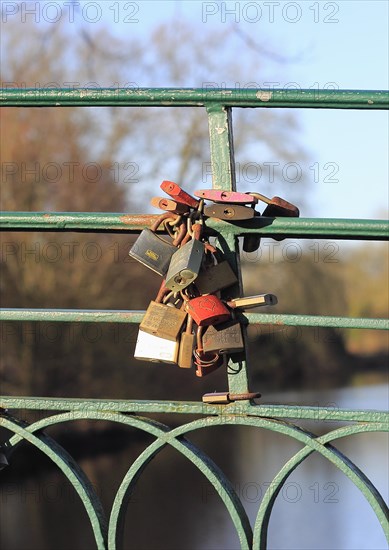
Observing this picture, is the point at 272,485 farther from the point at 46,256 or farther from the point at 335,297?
A: the point at 335,297

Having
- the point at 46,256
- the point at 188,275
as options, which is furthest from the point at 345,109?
the point at 46,256

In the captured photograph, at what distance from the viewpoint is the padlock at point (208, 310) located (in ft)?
4.13

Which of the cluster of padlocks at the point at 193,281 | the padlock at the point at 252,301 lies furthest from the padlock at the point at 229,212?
the padlock at the point at 252,301

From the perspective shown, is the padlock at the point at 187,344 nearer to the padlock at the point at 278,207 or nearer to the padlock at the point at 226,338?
the padlock at the point at 226,338

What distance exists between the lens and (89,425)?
11414 millimetres

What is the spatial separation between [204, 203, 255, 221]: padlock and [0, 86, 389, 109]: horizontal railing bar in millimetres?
146

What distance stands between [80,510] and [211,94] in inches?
361

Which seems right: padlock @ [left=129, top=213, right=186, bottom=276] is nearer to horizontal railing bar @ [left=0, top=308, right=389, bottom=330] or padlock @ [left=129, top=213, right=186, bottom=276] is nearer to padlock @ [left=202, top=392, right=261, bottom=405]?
horizontal railing bar @ [left=0, top=308, right=389, bottom=330]

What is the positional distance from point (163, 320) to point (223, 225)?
169 mm

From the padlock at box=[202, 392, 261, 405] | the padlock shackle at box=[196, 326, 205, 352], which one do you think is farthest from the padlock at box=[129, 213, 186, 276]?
the padlock at box=[202, 392, 261, 405]

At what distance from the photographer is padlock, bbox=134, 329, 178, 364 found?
4.33 feet

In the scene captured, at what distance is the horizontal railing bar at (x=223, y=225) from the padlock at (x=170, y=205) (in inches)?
1.1

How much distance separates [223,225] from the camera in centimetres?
129

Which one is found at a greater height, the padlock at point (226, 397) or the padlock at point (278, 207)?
the padlock at point (278, 207)
